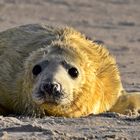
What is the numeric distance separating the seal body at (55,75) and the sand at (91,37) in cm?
30

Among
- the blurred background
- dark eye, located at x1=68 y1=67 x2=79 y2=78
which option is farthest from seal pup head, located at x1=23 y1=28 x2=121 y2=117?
the blurred background

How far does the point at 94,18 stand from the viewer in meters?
18.7

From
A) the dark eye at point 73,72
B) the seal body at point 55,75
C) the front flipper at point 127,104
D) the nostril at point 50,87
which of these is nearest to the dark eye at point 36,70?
the seal body at point 55,75

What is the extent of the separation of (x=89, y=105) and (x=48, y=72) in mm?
835

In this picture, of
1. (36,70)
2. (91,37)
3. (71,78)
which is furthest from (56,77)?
(91,37)

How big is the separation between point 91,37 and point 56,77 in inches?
312

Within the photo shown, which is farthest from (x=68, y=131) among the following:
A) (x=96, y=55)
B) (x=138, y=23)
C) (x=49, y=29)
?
(x=138, y=23)

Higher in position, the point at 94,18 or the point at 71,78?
the point at 94,18

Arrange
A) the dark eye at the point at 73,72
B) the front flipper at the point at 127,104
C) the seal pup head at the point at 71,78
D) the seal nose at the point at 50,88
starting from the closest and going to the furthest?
Answer: 1. the seal nose at the point at 50,88
2. the seal pup head at the point at 71,78
3. the dark eye at the point at 73,72
4. the front flipper at the point at 127,104

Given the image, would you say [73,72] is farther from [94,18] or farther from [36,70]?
[94,18]

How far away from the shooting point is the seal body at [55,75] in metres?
8.49

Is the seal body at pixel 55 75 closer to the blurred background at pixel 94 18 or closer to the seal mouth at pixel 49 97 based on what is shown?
the seal mouth at pixel 49 97

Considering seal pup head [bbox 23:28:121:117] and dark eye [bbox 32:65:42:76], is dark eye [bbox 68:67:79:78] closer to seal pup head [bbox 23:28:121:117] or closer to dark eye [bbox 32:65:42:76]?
seal pup head [bbox 23:28:121:117]

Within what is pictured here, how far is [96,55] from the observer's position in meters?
9.56
